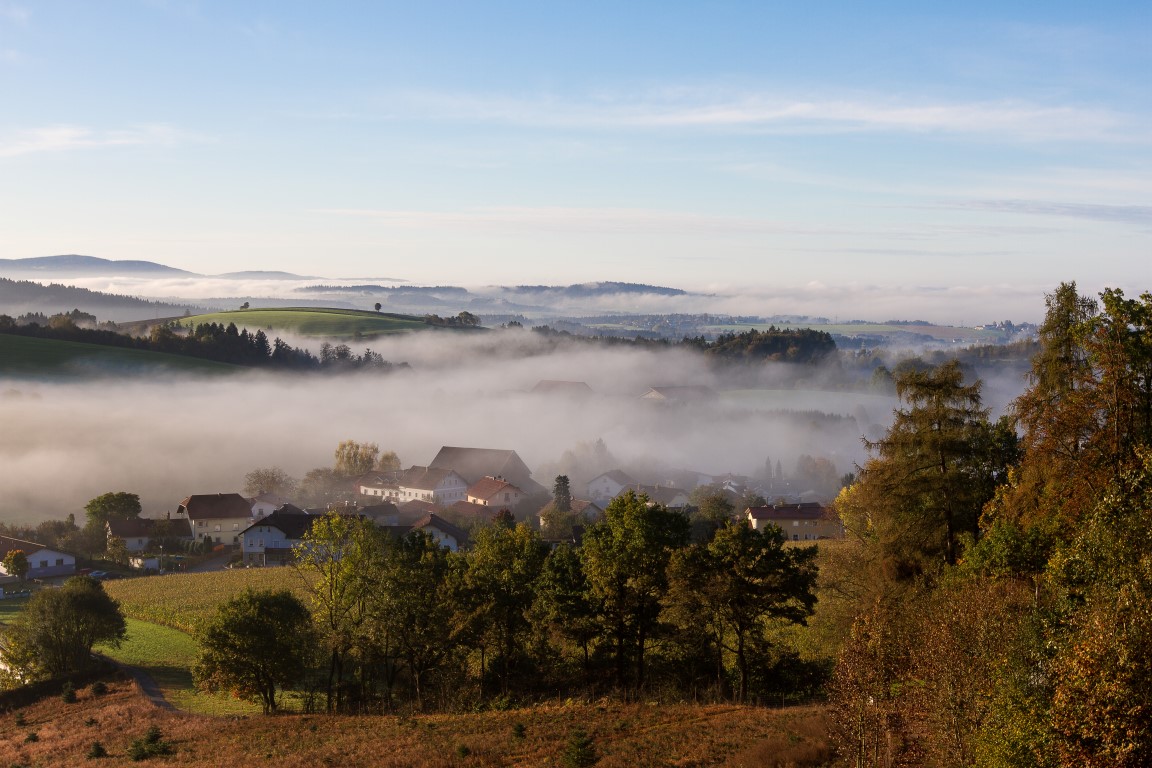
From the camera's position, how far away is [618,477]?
419 feet

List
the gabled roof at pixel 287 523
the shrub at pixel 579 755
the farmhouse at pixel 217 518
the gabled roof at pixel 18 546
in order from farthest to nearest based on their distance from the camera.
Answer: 1. the farmhouse at pixel 217 518
2. the gabled roof at pixel 287 523
3. the gabled roof at pixel 18 546
4. the shrub at pixel 579 755

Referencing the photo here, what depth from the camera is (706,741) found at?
25469 millimetres

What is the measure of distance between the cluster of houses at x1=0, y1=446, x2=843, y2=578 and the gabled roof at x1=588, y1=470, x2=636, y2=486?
0.14 meters

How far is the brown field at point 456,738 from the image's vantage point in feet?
80.4

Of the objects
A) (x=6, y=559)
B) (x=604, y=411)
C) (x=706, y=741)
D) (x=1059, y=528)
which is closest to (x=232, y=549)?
(x=6, y=559)

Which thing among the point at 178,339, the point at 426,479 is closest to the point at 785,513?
the point at 426,479

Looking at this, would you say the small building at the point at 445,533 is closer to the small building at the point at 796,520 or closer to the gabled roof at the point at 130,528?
the small building at the point at 796,520

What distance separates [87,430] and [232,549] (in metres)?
57.4

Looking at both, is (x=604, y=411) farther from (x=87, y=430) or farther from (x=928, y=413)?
(x=928, y=413)

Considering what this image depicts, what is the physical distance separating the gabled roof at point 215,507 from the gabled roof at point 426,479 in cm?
2278

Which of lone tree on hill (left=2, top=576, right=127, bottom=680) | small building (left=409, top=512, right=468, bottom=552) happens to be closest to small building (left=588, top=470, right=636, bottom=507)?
small building (left=409, top=512, right=468, bottom=552)

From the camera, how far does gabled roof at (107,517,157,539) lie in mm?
93438

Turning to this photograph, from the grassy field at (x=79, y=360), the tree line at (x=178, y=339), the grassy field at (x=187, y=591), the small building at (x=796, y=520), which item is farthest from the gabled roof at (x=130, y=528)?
the tree line at (x=178, y=339)

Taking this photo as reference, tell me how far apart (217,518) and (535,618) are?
256 feet
